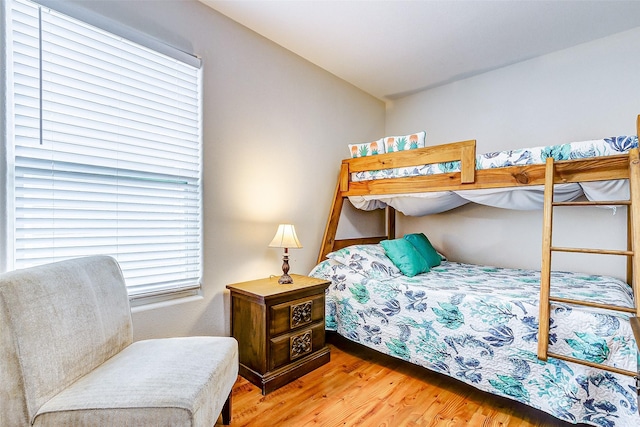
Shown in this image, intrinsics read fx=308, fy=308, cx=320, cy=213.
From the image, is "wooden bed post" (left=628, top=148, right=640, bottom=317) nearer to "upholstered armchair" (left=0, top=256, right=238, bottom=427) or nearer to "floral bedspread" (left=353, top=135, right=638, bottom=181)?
"floral bedspread" (left=353, top=135, right=638, bottom=181)

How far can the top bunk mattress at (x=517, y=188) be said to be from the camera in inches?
72.3

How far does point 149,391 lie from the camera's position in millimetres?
1147

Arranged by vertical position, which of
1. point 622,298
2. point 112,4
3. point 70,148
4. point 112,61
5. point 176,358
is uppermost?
point 112,4

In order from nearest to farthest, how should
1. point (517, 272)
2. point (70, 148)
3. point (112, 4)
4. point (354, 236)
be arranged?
1. point (70, 148)
2. point (112, 4)
3. point (517, 272)
4. point (354, 236)

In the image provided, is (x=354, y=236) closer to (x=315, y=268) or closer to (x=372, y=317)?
(x=315, y=268)

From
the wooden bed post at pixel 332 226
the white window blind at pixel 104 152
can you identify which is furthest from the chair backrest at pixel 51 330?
the wooden bed post at pixel 332 226

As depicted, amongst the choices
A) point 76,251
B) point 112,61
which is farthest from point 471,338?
point 112,61

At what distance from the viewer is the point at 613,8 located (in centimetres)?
224

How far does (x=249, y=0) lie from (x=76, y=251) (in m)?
1.95

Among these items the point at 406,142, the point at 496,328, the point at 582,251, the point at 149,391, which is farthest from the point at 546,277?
the point at 149,391

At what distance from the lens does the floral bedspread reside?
1769 millimetres

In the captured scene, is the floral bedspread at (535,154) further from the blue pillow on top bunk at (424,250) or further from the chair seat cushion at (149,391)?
the chair seat cushion at (149,391)

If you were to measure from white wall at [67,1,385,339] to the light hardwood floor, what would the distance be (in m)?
0.69

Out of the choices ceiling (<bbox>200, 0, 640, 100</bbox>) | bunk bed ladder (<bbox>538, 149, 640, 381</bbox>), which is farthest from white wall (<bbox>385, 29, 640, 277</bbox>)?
bunk bed ladder (<bbox>538, 149, 640, 381</bbox>)
